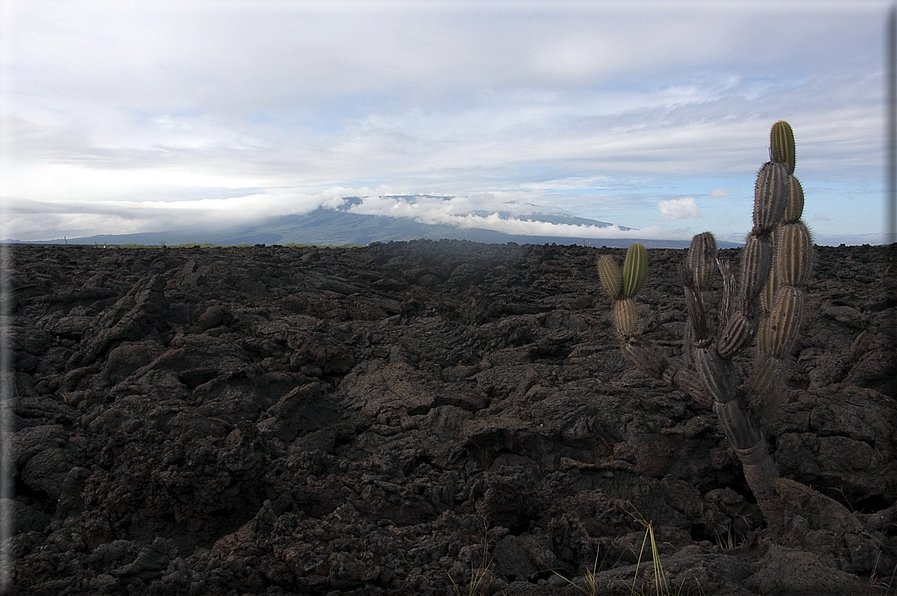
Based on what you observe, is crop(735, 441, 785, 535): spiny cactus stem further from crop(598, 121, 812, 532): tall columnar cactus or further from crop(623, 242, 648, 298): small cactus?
crop(623, 242, 648, 298): small cactus

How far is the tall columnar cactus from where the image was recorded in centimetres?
459

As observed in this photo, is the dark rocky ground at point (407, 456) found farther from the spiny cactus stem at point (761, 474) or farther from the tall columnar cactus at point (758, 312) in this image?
the tall columnar cactus at point (758, 312)

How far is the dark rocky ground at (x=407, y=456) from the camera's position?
396 cm

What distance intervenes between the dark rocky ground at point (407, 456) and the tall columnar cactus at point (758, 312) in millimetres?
526

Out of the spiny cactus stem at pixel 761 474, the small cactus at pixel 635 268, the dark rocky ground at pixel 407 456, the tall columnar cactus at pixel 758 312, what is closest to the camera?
the dark rocky ground at pixel 407 456

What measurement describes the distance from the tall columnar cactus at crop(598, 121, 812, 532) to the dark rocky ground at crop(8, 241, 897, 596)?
20.7 inches

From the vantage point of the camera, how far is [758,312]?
15.7 ft

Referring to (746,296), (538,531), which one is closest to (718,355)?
(746,296)

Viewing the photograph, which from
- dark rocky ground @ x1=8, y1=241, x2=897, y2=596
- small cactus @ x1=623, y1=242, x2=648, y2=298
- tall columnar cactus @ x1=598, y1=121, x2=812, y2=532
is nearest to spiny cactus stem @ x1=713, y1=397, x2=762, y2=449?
tall columnar cactus @ x1=598, y1=121, x2=812, y2=532

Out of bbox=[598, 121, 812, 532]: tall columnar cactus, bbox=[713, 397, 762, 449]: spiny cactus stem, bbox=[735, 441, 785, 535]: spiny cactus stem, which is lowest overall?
bbox=[735, 441, 785, 535]: spiny cactus stem

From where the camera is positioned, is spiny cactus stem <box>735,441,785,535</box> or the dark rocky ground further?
spiny cactus stem <box>735,441,785,535</box>

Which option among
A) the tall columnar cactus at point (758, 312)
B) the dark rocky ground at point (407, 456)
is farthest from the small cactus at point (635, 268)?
the dark rocky ground at point (407, 456)

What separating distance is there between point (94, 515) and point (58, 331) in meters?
4.82

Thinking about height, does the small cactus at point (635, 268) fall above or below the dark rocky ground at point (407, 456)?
above
